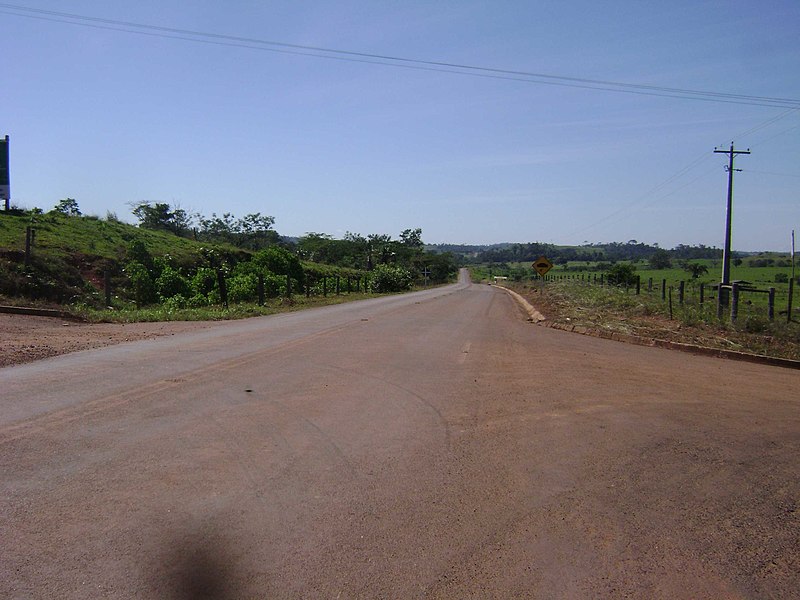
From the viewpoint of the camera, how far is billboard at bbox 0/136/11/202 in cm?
2697

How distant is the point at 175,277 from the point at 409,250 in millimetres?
94526

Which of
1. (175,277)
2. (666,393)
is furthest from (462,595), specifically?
(175,277)

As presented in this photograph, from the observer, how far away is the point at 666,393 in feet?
31.8

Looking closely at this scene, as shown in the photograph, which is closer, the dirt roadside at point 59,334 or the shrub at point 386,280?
the dirt roadside at point 59,334

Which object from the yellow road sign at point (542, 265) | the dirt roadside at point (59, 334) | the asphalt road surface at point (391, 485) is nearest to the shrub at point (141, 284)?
the dirt roadside at point (59, 334)

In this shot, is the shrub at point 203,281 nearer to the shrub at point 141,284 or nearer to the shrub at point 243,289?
the shrub at point 243,289

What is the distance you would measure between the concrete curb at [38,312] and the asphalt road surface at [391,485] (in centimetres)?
893

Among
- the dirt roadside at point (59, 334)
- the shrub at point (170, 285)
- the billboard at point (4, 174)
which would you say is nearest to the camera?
the dirt roadside at point (59, 334)

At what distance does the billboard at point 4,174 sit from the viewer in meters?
27.0

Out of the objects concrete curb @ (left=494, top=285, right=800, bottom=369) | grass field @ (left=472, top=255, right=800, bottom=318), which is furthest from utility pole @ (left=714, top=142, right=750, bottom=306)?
concrete curb @ (left=494, top=285, right=800, bottom=369)

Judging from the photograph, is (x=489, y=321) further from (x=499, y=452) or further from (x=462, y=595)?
(x=462, y=595)

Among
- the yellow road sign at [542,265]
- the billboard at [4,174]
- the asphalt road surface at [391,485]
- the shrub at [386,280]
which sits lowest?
Answer: the shrub at [386,280]

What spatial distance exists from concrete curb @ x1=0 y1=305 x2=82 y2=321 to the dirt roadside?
0.37m

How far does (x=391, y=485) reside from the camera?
5.59 metres
